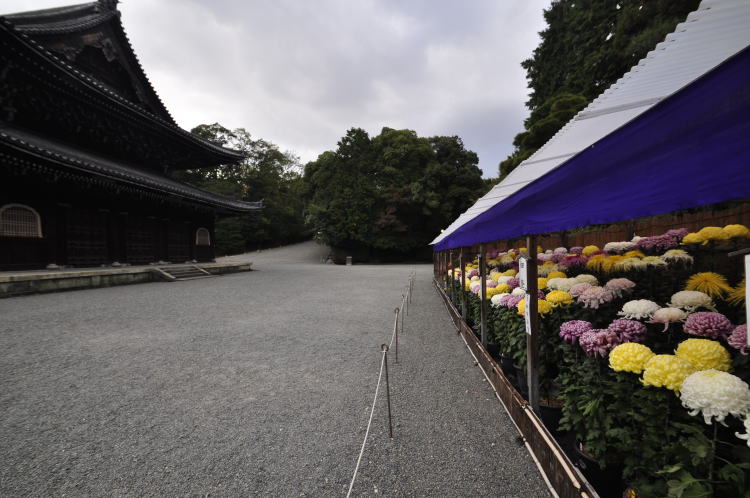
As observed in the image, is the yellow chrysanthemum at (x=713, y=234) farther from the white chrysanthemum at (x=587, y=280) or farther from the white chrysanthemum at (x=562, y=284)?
the white chrysanthemum at (x=562, y=284)

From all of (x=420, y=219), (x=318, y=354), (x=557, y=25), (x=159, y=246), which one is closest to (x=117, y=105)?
(x=159, y=246)


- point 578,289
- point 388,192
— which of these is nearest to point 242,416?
point 578,289

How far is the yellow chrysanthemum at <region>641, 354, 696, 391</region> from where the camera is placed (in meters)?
1.11

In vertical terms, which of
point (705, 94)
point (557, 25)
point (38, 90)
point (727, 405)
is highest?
point (557, 25)

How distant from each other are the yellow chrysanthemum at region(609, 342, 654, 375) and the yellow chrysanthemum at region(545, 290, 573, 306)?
2.59ft

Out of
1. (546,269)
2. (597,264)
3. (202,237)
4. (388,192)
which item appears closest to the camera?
(597,264)

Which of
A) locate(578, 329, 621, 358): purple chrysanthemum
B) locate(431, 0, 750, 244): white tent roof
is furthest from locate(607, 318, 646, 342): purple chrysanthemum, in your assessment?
locate(431, 0, 750, 244): white tent roof

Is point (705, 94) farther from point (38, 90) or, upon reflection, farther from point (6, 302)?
point (38, 90)

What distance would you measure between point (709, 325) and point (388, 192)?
27.1 m

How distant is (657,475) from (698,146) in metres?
1.20

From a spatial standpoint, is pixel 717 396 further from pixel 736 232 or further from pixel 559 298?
pixel 736 232

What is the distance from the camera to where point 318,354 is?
3.74 metres

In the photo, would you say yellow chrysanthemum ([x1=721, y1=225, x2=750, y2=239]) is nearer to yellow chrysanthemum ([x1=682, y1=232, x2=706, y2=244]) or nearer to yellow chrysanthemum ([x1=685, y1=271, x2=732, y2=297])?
yellow chrysanthemum ([x1=682, y1=232, x2=706, y2=244])

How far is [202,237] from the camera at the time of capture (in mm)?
16406
